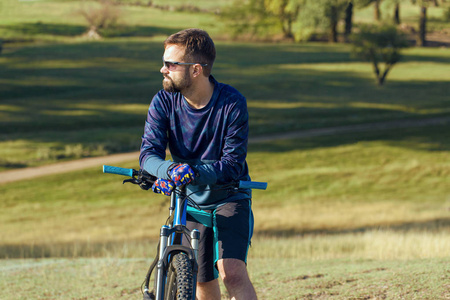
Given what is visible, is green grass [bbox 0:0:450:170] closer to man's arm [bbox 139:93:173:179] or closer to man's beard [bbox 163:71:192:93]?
man's arm [bbox 139:93:173:179]

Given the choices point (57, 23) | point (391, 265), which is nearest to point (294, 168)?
point (391, 265)

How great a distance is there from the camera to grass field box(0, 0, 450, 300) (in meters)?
7.38

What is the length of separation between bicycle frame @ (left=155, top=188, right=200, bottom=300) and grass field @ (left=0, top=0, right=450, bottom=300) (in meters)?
2.32

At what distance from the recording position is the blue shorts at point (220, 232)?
12.7ft

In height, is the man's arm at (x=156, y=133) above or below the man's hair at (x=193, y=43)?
below

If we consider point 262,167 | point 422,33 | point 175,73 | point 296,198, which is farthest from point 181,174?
point 422,33

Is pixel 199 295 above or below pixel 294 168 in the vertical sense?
above

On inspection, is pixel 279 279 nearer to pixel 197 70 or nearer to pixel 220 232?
pixel 220 232

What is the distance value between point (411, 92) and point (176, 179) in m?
44.1

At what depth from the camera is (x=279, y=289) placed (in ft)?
20.0

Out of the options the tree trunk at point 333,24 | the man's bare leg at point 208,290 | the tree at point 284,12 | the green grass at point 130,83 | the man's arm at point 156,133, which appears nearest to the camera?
the man's arm at point 156,133

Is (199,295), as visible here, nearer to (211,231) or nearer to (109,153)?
(211,231)

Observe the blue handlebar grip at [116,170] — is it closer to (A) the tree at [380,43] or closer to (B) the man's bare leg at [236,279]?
(B) the man's bare leg at [236,279]

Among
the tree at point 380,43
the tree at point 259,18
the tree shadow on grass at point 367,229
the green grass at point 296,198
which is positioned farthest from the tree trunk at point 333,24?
the tree shadow on grass at point 367,229
